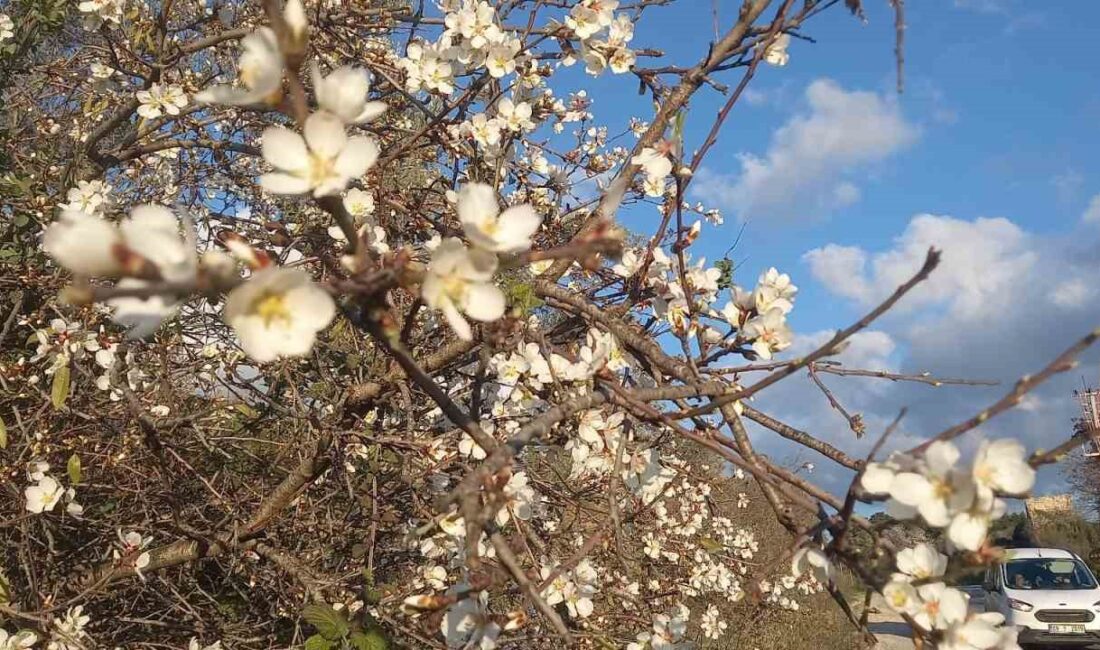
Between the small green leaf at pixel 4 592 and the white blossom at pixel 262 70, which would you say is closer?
the white blossom at pixel 262 70

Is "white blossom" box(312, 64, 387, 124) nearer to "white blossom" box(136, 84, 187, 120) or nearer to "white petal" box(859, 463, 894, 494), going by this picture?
"white petal" box(859, 463, 894, 494)

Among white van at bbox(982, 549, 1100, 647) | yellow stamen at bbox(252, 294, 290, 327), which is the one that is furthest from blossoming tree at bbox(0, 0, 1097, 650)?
white van at bbox(982, 549, 1100, 647)

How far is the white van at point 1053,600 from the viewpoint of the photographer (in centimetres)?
1000

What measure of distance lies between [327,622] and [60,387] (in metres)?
1.16

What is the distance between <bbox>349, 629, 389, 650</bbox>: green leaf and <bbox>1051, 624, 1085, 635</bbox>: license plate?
435 inches

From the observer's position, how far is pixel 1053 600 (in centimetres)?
1017

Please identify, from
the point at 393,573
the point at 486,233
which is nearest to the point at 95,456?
the point at 393,573

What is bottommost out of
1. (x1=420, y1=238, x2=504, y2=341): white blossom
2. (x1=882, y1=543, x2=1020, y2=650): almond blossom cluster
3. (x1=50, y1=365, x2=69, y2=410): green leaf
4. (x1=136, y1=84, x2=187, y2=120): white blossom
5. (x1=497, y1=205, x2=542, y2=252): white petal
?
(x1=882, y1=543, x2=1020, y2=650): almond blossom cluster

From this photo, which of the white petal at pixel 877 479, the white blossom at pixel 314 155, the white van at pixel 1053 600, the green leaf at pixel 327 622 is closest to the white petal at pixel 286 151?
the white blossom at pixel 314 155

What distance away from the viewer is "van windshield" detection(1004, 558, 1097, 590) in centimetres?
1059

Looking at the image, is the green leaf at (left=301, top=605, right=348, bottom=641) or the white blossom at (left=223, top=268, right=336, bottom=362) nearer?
the white blossom at (left=223, top=268, right=336, bottom=362)

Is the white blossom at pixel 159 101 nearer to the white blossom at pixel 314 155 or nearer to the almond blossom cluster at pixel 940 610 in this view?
the white blossom at pixel 314 155

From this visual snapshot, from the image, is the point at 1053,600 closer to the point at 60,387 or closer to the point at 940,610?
the point at 940,610

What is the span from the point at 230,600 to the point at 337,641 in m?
1.60
